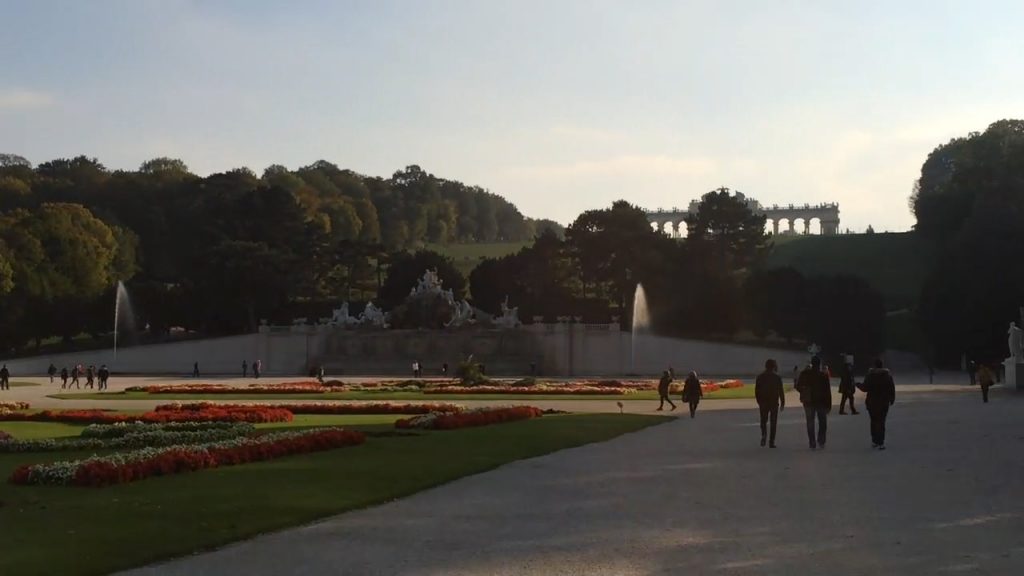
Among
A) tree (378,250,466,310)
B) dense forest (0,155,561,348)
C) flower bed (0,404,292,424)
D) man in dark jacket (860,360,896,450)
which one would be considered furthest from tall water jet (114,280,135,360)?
man in dark jacket (860,360,896,450)

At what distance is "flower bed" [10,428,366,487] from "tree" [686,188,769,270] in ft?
203

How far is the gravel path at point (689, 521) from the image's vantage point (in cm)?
879

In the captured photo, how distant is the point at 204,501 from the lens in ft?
38.3

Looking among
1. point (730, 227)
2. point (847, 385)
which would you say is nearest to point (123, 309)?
point (730, 227)

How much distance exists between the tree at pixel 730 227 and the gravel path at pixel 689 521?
60.4 metres

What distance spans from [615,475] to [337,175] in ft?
395

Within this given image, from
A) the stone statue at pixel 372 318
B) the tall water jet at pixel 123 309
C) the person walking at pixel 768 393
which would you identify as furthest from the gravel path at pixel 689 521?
the tall water jet at pixel 123 309

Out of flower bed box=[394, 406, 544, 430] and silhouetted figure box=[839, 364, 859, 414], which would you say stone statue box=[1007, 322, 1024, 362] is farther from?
flower bed box=[394, 406, 544, 430]

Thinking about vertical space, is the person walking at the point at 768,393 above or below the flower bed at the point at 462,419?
above

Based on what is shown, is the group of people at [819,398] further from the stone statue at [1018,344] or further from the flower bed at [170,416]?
the stone statue at [1018,344]

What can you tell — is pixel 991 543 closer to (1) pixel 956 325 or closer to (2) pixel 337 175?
(1) pixel 956 325

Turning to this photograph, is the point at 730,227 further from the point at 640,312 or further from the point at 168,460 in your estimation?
the point at 168,460

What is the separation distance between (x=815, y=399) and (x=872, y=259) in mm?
84210

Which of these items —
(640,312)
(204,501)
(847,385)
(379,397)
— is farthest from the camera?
(640,312)
